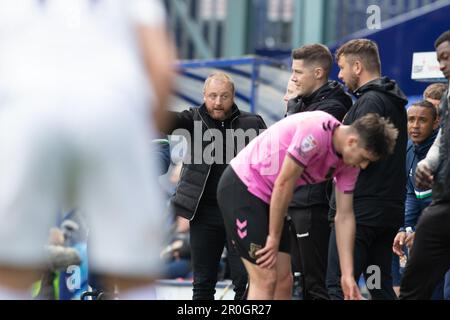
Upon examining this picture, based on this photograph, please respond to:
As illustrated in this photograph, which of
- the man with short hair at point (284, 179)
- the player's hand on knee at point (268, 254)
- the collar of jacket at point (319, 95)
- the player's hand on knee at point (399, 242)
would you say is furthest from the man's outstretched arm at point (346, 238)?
the player's hand on knee at point (399, 242)

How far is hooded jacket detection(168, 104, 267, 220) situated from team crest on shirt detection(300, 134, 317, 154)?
1.62 meters

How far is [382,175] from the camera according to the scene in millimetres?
6367

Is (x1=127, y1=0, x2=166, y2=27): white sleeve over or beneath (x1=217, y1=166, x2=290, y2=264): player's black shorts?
over

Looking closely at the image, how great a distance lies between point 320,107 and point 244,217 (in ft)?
4.31

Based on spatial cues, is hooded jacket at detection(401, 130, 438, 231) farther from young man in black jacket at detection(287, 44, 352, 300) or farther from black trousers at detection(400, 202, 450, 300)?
black trousers at detection(400, 202, 450, 300)

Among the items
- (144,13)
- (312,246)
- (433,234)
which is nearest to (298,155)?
(433,234)

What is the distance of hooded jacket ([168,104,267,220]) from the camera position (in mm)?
7008

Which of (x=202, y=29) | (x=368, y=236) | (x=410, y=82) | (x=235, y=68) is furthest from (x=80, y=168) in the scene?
(x=202, y=29)

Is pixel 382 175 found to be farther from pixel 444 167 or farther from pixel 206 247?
pixel 206 247

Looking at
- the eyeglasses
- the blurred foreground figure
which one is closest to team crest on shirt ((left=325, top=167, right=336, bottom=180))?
the eyeglasses

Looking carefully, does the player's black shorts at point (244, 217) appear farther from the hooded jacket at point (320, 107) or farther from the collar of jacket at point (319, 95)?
the collar of jacket at point (319, 95)

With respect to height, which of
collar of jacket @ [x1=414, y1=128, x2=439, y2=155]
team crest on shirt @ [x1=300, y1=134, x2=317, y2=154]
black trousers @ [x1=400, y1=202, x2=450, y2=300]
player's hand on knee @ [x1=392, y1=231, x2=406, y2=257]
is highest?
team crest on shirt @ [x1=300, y1=134, x2=317, y2=154]

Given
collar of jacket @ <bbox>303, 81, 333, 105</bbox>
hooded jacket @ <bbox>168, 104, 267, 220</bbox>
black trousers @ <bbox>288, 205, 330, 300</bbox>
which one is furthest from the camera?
hooded jacket @ <bbox>168, 104, 267, 220</bbox>
